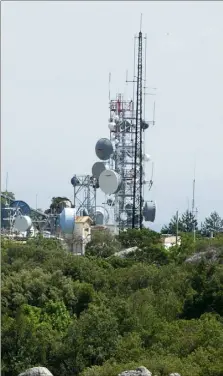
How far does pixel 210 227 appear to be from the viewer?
232 ft

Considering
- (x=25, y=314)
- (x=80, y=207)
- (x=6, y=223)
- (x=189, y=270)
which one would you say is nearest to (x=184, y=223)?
(x=80, y=207)

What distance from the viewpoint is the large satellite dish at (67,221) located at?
47.4 metres

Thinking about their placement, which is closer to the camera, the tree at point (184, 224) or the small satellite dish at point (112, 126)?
the small satellite dish at point (112, 126)

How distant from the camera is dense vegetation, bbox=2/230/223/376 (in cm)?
2252

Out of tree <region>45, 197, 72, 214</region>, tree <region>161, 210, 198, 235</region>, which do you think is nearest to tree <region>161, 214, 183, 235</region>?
tree <region>161, 210, 198, 235</region>

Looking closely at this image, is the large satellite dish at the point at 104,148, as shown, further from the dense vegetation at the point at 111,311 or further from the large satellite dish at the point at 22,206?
the dense vegetation at the point at 111,311

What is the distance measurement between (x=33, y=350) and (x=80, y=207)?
2983 centimetres

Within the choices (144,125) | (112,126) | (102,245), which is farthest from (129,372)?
(112,126)

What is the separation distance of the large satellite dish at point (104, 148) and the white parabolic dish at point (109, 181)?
11.6ft

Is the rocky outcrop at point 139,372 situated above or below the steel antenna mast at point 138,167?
below

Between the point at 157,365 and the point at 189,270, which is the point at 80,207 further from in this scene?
the point at 157,365

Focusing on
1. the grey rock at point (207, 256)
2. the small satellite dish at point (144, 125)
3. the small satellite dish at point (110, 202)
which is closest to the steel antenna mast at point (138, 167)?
the small satellite dish at point (144, 125)

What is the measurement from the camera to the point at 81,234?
46250 millimetres

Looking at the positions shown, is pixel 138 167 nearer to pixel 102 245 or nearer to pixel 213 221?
pixel 102 245
